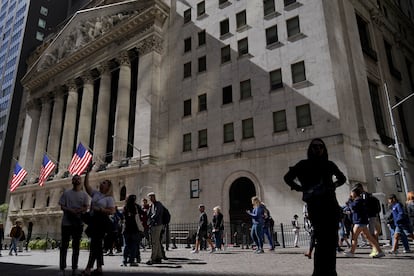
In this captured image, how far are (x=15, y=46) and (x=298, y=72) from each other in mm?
68628

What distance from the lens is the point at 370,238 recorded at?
938 cm

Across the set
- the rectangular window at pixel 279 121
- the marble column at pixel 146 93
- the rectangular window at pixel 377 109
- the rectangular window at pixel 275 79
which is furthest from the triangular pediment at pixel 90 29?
the rectangular window at pixel 377 109

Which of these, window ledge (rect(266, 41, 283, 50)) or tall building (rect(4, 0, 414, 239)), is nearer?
tall building (rect(4, 0, 414, 239))

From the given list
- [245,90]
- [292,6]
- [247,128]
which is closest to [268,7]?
[292,6]

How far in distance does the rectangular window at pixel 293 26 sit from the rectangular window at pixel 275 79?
9.93ft

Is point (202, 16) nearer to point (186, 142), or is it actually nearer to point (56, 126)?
point (186, 142)

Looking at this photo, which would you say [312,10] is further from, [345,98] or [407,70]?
[407,70]

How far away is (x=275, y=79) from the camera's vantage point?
A: 24500 millimetres

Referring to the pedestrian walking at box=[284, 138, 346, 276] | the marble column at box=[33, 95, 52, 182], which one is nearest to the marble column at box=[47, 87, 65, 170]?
the marble column at box=[33, 95, 52, 182]

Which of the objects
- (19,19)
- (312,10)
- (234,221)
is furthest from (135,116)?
(19,19)

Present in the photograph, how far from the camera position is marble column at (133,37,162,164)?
1155 inches

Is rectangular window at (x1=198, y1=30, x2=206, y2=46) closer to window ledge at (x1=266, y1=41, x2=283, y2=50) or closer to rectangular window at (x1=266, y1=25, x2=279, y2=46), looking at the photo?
rectangular window at (x1=266, y1=25, x2=279, y2=46)

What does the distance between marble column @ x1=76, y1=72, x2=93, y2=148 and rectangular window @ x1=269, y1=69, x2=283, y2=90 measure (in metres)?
22.5

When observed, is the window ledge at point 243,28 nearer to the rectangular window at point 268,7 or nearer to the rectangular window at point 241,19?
the rectangular window at point 241,19
